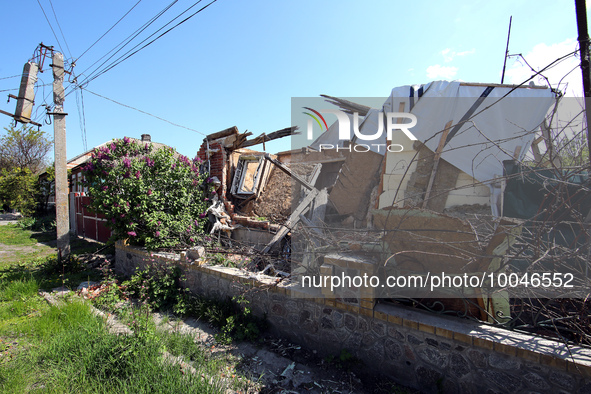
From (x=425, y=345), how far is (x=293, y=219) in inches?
146

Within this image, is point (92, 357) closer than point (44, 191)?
Yes

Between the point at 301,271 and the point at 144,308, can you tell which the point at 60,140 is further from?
the point at 301,271

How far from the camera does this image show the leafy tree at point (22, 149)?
22.1 meters

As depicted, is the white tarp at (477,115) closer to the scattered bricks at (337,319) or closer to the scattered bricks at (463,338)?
the scattered bricks at (463,338)

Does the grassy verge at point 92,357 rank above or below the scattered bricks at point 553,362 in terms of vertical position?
below

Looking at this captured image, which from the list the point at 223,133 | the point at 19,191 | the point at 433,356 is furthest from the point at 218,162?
the point at 19,191

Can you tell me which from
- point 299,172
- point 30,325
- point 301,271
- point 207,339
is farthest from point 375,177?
point 30,325

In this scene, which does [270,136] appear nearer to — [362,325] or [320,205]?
[320,205]

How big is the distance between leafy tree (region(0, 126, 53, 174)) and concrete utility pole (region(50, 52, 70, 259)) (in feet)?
66.1

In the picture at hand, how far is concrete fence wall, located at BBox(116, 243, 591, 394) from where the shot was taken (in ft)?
6.73

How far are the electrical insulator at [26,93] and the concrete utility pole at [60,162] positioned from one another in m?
1.11

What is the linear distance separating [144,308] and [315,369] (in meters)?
2.92

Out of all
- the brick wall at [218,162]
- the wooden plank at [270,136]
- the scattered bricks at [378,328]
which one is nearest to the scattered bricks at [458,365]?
the scattered bricks at [378,328]

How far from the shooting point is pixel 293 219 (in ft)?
19.4
